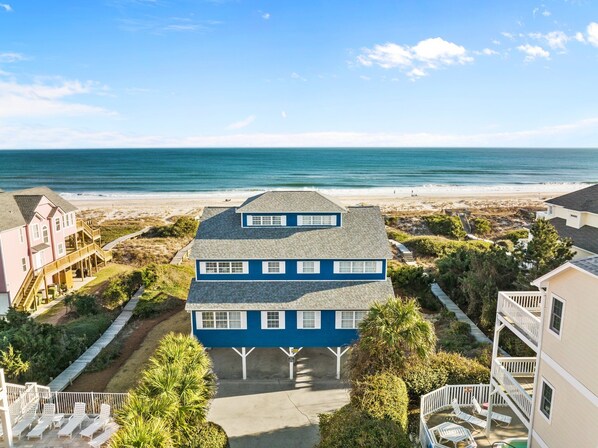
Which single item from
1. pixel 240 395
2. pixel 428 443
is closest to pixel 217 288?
pixel 240 395

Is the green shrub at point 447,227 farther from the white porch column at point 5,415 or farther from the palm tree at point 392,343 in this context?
the white porch column at point 5,415

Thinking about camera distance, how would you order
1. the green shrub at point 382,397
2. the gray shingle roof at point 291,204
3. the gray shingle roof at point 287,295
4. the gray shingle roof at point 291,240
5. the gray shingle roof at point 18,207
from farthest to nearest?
the gray shingle roof at point 18,207, the gray shingle roof at point 291,204, the gray shingle roof at point 291,240, the gray shingle roof at point 287,295, the green shrub at point 382,397

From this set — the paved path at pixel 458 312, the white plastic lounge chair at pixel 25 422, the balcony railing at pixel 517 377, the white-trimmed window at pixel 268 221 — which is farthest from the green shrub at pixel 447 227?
the white plastic lounge chair at pixel 25 422

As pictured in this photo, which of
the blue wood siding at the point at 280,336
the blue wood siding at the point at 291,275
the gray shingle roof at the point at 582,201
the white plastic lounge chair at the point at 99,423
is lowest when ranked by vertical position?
the white plastic lounge chair at the point at 99,423

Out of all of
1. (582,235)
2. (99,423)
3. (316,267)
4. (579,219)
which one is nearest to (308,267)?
(316,267)

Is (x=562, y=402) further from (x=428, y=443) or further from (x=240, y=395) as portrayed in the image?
(x=240, y=395)

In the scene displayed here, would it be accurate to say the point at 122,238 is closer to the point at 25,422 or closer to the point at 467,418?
the point at 25,422
